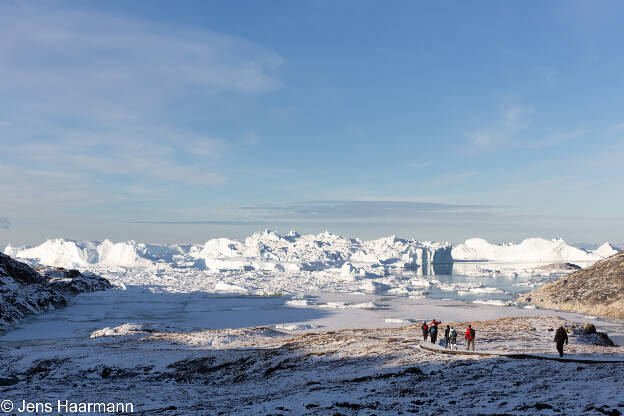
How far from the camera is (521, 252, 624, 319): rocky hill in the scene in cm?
8644

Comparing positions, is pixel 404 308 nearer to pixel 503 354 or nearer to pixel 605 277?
pixel 605 277

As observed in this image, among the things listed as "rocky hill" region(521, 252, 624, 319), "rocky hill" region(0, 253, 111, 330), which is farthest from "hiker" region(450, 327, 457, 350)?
"rocky hill" region(0, 253, 111, 330)

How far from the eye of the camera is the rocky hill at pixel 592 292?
A: 86.4 metres

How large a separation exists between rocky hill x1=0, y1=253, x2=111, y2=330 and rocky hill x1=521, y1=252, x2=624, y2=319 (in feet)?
354

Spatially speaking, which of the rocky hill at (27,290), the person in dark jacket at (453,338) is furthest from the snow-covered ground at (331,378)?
the rocky hill at (27,290)

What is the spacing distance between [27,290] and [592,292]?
12411 cm

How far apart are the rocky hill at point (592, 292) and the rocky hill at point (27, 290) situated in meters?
108

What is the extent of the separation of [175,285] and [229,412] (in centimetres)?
15669

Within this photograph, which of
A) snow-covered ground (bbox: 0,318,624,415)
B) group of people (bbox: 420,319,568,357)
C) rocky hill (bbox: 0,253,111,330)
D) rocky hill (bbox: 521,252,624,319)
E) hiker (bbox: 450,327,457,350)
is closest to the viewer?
snow-covered ground (bbox: 0,318,624,415)

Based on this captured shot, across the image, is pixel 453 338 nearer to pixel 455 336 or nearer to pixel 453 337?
pixel 453 337

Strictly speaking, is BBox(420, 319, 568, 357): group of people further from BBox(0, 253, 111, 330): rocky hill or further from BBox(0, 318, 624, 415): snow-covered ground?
BBox(0, 253, 111, 330): rocky hill

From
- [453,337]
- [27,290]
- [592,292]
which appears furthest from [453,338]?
[27,290]

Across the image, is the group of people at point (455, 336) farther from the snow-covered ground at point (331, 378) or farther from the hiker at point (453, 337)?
the snow-covered ground at point (331, 378)

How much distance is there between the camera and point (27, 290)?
101 meters
